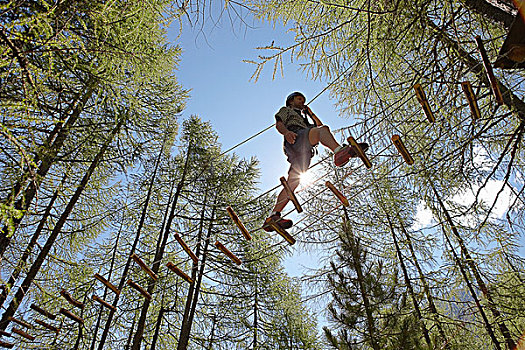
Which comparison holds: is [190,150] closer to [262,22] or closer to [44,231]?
[44,231]

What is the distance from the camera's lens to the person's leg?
2721 millimetres

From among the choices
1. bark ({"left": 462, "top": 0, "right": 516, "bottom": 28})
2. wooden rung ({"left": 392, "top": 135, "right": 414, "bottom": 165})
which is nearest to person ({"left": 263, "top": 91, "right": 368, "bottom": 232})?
wooden rung ({"left": 392, "top": 135, "right": 414, "bottom": 165})

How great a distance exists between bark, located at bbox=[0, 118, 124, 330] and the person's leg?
3.03 meters

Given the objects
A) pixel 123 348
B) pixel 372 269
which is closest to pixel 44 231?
pixel 123 348

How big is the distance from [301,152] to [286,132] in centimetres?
23

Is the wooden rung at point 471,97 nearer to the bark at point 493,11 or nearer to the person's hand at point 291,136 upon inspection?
the bark at point 493,11

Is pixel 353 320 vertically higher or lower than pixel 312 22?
lower

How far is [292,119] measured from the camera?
3031 millimetres

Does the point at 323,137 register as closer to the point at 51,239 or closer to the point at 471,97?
the point at 471,97

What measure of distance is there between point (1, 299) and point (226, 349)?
16.7 feet

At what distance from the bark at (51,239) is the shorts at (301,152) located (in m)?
2.80

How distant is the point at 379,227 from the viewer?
6.66m

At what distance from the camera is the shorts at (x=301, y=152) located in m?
2.90

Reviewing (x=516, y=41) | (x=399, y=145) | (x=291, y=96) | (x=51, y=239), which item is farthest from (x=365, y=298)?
(x=51, y=239)
